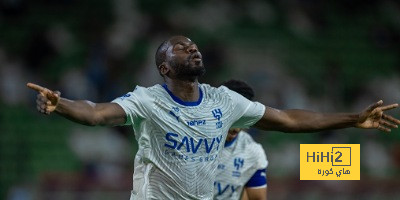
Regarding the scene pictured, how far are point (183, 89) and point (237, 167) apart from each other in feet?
4.50

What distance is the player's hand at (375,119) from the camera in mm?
5973

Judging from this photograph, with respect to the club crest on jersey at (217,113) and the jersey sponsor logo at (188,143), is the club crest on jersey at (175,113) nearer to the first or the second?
the jersey sponsor logo at (188,143)

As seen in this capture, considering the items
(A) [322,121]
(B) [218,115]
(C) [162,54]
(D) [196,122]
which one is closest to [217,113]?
(B) [218,115]

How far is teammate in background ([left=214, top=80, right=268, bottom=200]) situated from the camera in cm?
684

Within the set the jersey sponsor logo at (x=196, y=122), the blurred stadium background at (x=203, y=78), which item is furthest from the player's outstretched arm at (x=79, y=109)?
the blurred stadium background at (x=203, y=78)

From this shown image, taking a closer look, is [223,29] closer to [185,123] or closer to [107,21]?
[107,21]

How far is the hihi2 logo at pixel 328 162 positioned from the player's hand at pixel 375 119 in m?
0.83

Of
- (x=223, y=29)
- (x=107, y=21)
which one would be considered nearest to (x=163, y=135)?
(x=107, y=21)

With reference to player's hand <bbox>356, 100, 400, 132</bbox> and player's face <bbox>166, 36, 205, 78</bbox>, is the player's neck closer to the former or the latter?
player's face <bbox>166, 36, 205, 78</bbox>

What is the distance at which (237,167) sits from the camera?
272 inches

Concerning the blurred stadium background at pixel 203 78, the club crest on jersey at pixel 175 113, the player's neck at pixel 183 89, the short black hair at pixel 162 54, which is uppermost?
the blurred stadium background at pixel 203 78

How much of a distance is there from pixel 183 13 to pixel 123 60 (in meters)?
2.05

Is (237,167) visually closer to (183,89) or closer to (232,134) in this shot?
(232,134)

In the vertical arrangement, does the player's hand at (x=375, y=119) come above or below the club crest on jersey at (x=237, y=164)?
above
